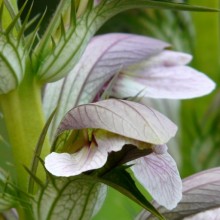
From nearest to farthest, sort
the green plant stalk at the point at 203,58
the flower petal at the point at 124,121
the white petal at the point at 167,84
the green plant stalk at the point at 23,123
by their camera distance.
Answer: the flower petal at the point at 124,121 < the green plant stalk at the point at 23,123 < the white petal at the point at 167,84 < the green plant stalk at the point at 203,58

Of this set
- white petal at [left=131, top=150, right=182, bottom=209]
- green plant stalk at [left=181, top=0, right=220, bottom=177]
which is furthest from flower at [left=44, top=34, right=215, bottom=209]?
green plant stalk at [left=181, top=0, right=220, bottom=177]

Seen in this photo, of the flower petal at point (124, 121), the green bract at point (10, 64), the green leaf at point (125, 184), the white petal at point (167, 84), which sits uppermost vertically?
the green bract at point (10, 64)

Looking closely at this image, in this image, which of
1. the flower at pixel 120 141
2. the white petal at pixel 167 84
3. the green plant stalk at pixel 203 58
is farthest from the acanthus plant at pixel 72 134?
the green plant stalk at pixel 203 58

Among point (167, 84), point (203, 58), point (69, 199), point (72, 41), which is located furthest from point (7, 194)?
point (203, 58)

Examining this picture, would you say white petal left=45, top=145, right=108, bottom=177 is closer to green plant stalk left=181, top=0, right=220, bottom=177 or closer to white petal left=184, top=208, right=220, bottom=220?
white petal left=184, top=208, right=220, bottom=220

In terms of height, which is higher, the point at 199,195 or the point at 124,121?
the point at 124,121

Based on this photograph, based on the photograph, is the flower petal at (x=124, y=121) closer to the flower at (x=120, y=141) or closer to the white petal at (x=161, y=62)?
the flower at (x=120, y=141)

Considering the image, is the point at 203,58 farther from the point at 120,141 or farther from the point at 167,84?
the point at 120,141
